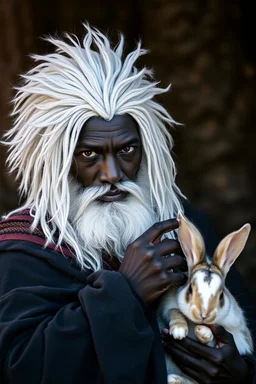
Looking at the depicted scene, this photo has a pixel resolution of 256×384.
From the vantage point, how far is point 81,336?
2779 mm

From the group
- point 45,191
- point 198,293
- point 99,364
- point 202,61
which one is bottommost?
point 99,364

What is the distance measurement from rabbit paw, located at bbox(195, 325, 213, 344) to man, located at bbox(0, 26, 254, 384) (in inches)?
1.7

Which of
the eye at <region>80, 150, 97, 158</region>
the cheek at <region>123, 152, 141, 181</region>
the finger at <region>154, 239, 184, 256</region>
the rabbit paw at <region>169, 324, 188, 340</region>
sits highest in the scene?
the eye at <region>80, 150, 97, 158</region>

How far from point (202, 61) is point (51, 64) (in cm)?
154

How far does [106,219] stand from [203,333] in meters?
0.59

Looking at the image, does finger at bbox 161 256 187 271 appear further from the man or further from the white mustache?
the white mustache

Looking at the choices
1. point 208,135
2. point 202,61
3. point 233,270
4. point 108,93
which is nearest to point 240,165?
point 208,135

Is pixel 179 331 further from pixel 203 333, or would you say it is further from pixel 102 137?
pixel 102 137

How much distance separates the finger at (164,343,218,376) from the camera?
289 cm

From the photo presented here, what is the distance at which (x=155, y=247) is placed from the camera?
9.56 feet

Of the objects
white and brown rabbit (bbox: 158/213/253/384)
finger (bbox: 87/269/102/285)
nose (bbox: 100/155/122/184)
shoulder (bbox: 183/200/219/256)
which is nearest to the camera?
white and brown rabbit (bbox: 158/213/253/384)

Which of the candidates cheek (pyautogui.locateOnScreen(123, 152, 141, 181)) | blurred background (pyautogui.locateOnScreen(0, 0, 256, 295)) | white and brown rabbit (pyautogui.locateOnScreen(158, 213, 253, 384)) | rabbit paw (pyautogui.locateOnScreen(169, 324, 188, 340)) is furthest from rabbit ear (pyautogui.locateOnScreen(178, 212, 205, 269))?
blurred background (pyautogui.locateOnScreen(0, 0, 256, 295))

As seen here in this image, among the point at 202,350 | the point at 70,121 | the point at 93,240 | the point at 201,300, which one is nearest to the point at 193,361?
the point at 202,350

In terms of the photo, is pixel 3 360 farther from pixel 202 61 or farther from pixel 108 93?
pixel 202 61
